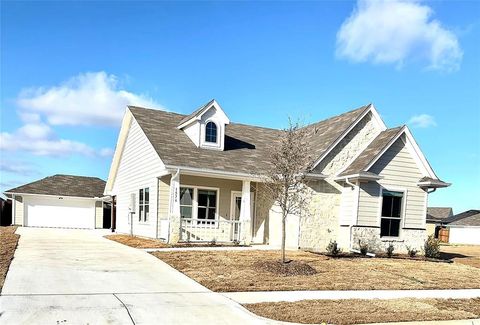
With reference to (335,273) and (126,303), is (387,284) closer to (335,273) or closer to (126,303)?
(335,273)

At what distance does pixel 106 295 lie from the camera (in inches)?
322

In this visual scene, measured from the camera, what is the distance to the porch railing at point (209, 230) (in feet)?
59.1

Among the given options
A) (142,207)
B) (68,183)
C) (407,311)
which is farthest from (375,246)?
(68,183)

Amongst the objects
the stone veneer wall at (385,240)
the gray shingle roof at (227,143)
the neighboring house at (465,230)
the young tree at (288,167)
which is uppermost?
the gray shingle roof at (227,143)

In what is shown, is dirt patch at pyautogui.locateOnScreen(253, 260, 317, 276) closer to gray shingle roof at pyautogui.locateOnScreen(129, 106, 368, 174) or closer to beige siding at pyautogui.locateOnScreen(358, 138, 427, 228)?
beige siding at pyautogui.locateOnScreen(358, 138, 427, 228)

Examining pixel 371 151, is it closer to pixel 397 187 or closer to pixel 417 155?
pixel 397 187

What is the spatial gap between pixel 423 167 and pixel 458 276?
636cm

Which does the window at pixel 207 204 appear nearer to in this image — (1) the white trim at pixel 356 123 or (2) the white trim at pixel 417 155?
(1) the white trim at pixel 356 123

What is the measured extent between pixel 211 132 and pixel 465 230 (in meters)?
37.6

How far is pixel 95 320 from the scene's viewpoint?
6.50 m

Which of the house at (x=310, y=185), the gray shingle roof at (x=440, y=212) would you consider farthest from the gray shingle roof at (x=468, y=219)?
the house at (x=310, y=185)

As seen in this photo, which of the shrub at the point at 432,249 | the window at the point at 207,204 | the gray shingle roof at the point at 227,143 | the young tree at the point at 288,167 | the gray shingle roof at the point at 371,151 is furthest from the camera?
the window at the point at 207,204

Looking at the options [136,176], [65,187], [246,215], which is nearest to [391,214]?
[246,215]

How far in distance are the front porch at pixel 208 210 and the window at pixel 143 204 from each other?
213 centimetres
